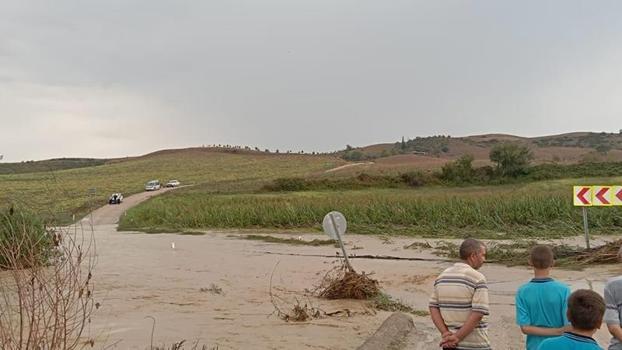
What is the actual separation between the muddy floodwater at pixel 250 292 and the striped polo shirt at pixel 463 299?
408 centimetres

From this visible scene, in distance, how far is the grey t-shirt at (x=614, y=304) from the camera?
4801mm

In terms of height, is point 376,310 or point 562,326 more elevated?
point 562,326

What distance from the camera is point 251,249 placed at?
2714cm

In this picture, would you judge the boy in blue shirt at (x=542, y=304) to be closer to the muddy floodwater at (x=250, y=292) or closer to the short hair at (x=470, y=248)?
the short hair at (x=470, y=248)

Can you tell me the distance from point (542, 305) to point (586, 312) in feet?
4.58

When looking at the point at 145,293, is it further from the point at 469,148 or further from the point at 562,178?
the point at 469,148

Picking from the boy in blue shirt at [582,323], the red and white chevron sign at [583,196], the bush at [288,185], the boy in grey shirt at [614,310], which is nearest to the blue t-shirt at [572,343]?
the boy in blue shirt at [582,323]

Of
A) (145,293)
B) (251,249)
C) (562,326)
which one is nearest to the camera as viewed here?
(562,326)

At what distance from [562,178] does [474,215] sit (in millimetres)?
27179

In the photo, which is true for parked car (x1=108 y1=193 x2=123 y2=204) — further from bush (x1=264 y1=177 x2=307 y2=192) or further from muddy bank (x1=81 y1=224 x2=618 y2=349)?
muddy bank (x1=81 y1=224 x2=618 y2=349)

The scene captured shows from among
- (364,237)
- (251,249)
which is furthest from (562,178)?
(251,249)

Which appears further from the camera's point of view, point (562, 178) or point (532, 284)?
point (562, 178)

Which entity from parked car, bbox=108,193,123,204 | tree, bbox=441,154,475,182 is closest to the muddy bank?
tree, bbox=441,154,475,182

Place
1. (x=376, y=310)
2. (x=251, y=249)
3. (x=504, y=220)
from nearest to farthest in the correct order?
(x=376, y=310), (x=251, y=249), (x=504, y=220)
